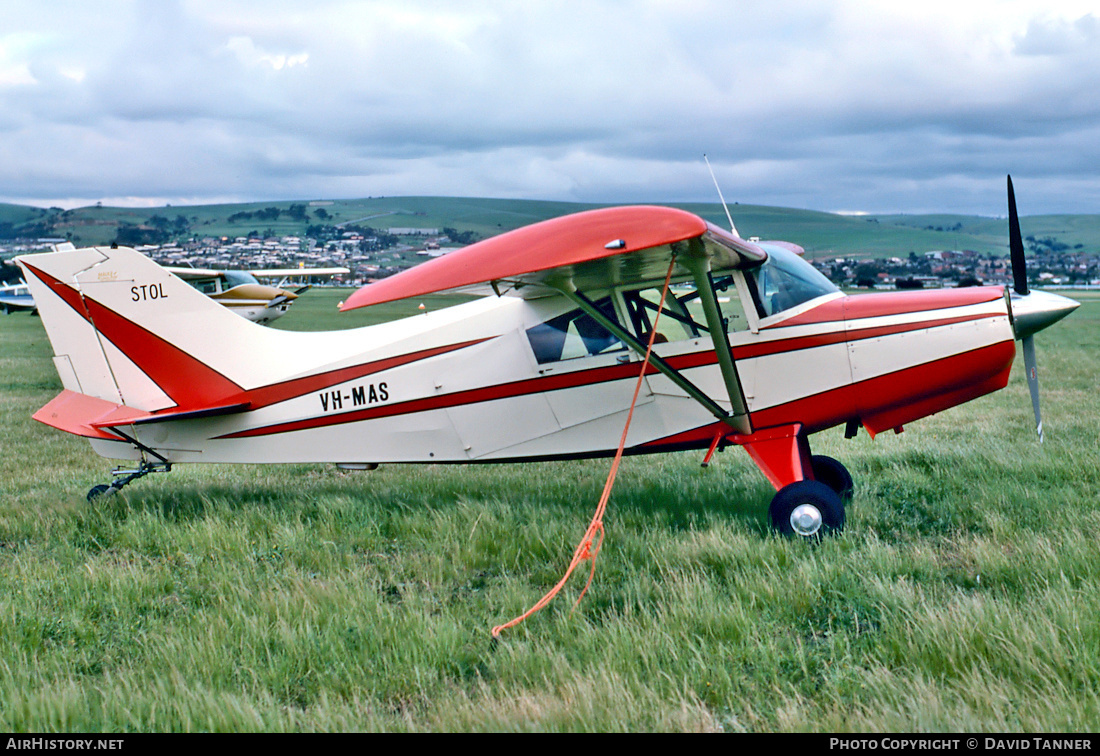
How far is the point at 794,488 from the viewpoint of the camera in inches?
228

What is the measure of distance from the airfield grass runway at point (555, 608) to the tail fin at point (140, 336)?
1060 millimetres

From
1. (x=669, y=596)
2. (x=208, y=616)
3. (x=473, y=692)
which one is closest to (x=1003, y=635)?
(x=669, y=596)

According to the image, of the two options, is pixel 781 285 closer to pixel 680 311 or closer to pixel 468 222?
pixel 680 311

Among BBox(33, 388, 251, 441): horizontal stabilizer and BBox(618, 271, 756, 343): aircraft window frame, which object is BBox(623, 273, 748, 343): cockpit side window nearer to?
BBox(618, 271, 756, 343): aircraft window frame

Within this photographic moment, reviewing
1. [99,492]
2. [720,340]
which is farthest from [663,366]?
[99,492]

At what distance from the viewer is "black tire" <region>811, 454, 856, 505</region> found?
7.14 metres

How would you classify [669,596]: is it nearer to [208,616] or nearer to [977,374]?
[208,616]

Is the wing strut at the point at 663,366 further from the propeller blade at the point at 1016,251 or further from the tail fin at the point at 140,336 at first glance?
the tail fin at the point at 140,336

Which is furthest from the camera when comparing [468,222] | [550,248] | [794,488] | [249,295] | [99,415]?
[468,222]

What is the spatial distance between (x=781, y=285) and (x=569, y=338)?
1763 mm

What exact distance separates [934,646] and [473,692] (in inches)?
88.0

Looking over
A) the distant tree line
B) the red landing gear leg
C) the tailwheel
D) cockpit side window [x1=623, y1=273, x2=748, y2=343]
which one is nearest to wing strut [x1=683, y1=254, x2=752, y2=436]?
the red landing gear leg

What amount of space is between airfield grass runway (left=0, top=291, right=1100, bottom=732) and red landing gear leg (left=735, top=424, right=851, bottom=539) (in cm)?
25

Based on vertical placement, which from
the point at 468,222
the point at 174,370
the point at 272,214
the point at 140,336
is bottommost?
the point at 174,370
